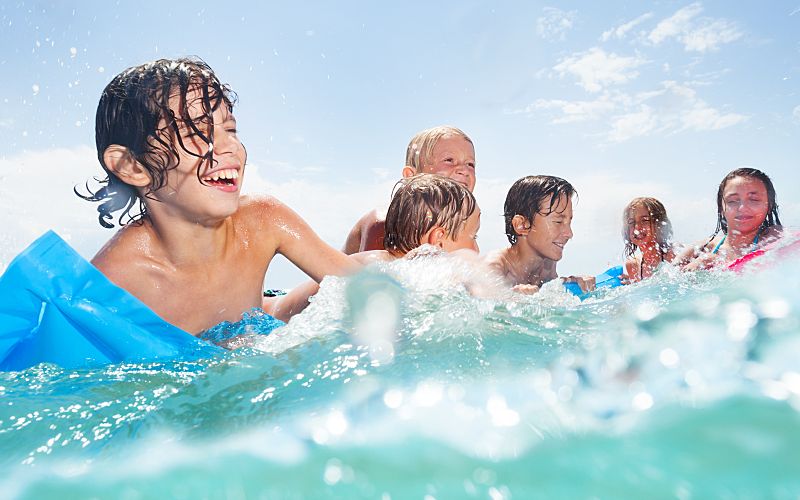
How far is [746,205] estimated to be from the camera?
15.7ft

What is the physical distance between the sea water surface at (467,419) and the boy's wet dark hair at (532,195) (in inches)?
118

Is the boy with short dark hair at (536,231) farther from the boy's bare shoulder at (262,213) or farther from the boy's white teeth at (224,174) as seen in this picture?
the boy's white teeth at (224,174)

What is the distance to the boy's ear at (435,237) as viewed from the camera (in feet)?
11.1

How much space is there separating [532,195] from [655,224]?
170 centimetres

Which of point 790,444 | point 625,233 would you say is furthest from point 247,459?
point 625,233

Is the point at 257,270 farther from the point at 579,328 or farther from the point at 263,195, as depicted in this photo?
the point at 579,328

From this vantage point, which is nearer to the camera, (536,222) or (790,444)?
(790,444)

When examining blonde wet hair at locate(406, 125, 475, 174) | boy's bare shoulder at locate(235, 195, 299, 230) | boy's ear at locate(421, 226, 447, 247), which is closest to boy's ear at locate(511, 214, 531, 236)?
blonde wet hair at locate(406, 125, 475, 174)

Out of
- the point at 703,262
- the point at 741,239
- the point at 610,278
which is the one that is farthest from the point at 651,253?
the point at 741,239

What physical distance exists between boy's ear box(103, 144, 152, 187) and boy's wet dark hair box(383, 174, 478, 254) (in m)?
1.45

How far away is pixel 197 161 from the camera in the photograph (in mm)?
2377

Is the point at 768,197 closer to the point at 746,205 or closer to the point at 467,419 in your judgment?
the point at 746,205

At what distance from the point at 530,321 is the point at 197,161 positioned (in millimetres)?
1446

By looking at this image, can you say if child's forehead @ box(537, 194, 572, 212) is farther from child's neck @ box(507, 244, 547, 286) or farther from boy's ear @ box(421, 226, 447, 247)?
boy's ear @ box(421, 226, 447, 247)
